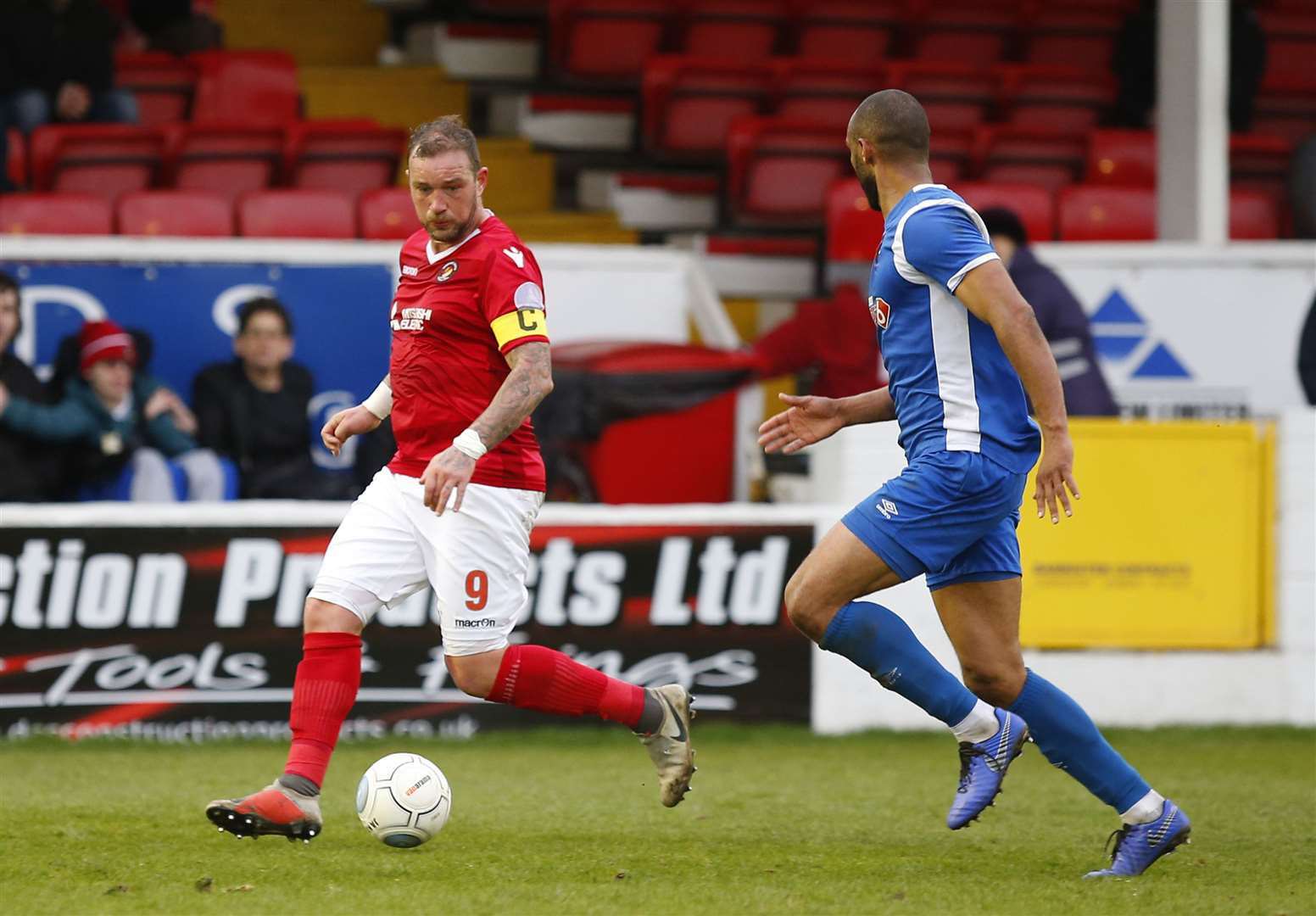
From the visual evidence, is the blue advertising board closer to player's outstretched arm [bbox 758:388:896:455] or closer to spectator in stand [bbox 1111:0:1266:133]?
player's outstretched arm [bbox 758:388:896:455]

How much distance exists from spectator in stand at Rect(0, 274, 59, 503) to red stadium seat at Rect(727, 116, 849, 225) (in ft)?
17.1

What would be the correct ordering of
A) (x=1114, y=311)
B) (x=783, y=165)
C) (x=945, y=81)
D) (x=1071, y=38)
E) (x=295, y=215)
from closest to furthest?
(x=295, y=215) < (x=1114, y=311) < (x=783, y=165) < (x=945, y=81) < (x=1071, y=38)

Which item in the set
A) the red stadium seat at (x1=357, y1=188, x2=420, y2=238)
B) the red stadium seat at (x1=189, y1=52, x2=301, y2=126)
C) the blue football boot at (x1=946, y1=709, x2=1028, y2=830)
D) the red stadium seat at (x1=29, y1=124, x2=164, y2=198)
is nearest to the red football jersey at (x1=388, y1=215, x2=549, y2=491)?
the blue football boot at (x1=946, y1=709, x2=1028, y2=830)

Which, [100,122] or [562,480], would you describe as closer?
[562,480]

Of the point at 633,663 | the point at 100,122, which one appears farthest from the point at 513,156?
the point at 633,663

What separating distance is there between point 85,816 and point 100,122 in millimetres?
7361

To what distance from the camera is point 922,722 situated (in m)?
8.51

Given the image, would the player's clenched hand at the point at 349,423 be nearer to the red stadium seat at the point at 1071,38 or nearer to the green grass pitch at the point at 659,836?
the green grass pitch at the point at 659,836

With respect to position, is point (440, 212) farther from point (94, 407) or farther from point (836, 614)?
point (94, 407)

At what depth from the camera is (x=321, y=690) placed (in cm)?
524

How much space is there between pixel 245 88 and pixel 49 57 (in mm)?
1669

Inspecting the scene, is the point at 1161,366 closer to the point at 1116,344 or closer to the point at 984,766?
the point at 1116,344

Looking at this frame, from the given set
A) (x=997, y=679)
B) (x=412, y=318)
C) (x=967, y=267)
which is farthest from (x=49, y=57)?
(x=997, y=679)

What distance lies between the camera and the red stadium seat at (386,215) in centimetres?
1132
